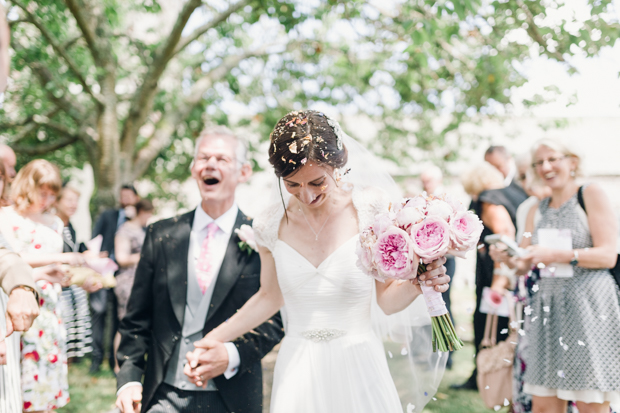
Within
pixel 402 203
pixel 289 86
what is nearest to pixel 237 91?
pixel 289 86

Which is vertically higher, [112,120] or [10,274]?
[112,120]

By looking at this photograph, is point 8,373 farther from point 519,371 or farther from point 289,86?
point 289,86

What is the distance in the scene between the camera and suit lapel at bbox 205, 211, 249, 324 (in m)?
2.58

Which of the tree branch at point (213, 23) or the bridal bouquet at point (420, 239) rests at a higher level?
the tree branch at point (213, 23)

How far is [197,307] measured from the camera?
2.62 metres

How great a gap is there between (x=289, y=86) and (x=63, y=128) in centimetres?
486

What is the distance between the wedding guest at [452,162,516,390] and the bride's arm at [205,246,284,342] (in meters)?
2.93

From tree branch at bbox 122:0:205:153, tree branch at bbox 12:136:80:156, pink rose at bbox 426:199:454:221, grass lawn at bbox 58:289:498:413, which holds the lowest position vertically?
grass lawn at bbox 58:289:498:413

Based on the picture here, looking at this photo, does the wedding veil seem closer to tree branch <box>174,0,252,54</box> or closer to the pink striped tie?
the pink striped tie

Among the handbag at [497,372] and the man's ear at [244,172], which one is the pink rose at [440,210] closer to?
the man's ear at [244,172]

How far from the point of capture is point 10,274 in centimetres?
181

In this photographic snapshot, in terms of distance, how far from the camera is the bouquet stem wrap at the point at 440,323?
2.06 meters

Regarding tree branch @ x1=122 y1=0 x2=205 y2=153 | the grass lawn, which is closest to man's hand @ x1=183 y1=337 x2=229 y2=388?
the grass lawn

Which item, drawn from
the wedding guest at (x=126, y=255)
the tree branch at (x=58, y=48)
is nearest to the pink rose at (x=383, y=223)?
the wedding guest at (x=126, y=255)
